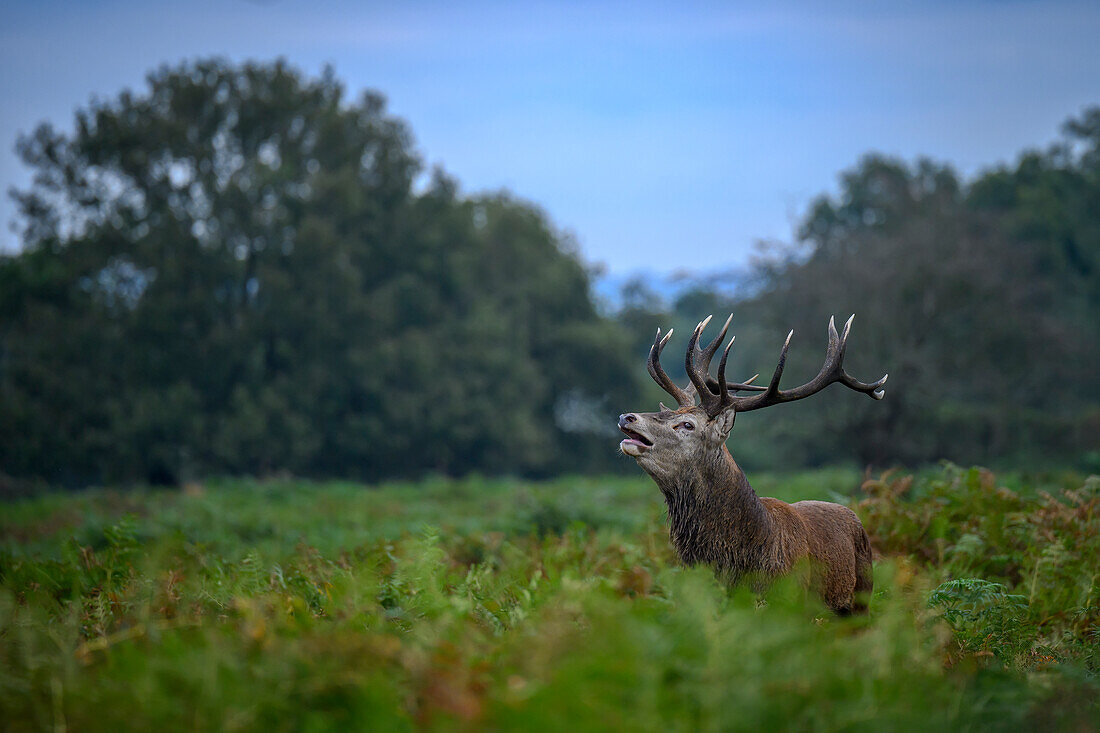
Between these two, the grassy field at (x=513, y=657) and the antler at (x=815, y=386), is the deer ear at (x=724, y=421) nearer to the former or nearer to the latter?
the antler at (x=815, y=386)

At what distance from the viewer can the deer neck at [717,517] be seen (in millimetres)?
6176

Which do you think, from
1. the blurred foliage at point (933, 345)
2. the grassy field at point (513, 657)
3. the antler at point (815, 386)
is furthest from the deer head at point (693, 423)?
the blurred foliage at point (933, 345)

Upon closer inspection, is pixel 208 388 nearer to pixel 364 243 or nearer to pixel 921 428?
pixel 364 243

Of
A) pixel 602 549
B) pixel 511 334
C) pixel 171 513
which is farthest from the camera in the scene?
pixel 511 334

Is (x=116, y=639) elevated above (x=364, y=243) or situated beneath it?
situated beneath

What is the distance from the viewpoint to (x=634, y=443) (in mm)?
6379

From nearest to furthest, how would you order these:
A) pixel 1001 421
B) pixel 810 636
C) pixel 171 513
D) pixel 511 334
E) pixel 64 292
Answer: pixel 810 636 → pixel 171 513 → pixel 64 292 → pixel 1001 421 → pixel 511 334

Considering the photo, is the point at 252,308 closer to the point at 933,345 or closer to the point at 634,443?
the point at 933,345

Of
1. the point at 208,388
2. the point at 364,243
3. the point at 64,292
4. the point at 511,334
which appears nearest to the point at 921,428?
the point at 511,334

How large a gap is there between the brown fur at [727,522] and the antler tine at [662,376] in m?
0.31

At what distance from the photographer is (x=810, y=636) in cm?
373

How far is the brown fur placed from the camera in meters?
6.17

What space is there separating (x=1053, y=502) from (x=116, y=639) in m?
7.97

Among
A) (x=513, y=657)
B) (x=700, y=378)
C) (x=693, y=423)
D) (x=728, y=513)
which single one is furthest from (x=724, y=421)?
(x=513, y=657)
